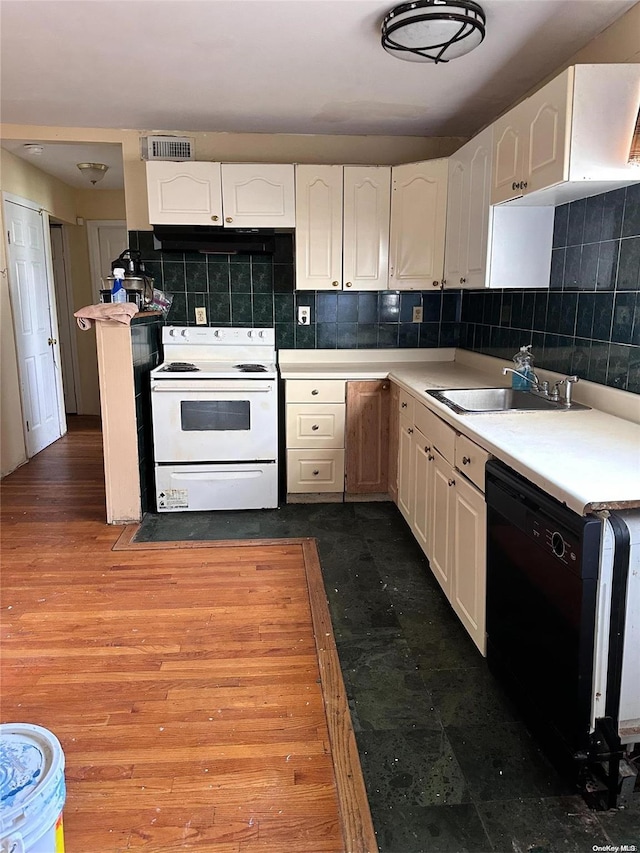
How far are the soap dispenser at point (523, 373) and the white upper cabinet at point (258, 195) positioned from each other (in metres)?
1.67

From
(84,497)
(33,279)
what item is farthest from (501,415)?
(33,279)

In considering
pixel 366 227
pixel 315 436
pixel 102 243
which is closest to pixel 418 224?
pixel 366 227

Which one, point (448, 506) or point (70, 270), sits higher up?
point (70, 270)

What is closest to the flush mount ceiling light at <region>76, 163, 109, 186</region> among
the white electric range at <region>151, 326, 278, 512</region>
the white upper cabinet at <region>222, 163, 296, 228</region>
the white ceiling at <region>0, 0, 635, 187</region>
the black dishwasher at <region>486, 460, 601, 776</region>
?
the white ceiling at <region>0, 0, 635, 187</region>

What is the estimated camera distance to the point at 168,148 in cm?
383

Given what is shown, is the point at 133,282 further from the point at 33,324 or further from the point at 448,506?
the point at 448,506

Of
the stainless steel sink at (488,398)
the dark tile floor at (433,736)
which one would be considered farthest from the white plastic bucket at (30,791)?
the stainless steel sink at (488,398)

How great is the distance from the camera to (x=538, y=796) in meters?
1.61

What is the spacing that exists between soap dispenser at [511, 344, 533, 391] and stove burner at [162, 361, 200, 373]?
190 cm

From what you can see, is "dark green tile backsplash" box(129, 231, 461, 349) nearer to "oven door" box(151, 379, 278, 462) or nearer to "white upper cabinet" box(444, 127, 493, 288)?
"white upper cabinet" box(444, 127, 493, 288)

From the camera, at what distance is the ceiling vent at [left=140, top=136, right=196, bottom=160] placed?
150 inches

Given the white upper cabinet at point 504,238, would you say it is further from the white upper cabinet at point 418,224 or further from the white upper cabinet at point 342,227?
the white upper cabinet at point 342,227

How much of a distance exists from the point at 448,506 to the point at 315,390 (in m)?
1.43

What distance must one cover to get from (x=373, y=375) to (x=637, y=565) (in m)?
2.31
